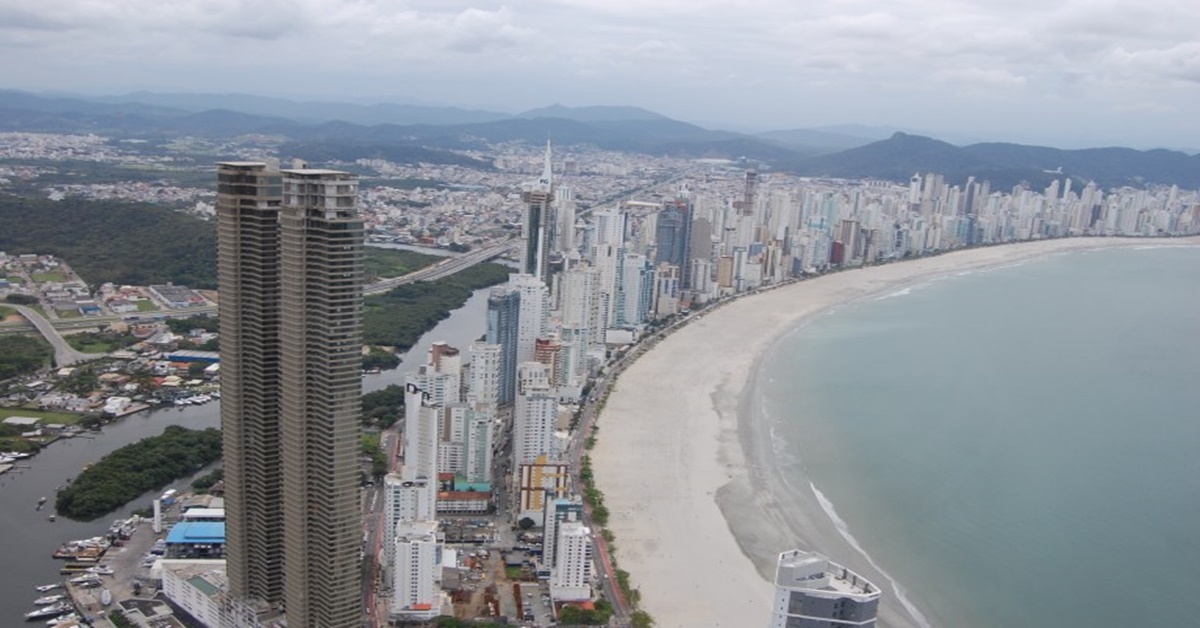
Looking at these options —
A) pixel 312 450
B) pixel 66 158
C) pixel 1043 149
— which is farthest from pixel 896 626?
pixel 1043 149

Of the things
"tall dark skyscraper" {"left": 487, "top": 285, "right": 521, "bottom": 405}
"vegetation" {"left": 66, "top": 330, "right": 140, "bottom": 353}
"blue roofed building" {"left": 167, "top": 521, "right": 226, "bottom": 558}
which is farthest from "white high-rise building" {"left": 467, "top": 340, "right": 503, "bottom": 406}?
"vegetation" {"left": 66, "top": 330, "right": 140, "bottom": 353}

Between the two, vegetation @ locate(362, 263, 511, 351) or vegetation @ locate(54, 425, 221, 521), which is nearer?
vegetation @ locate(54, 425, 221, 521)

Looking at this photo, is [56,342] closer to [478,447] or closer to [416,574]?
[478,447]

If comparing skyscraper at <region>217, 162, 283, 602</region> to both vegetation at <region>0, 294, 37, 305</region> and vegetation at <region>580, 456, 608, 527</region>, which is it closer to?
vegetation at <region>580, 456, 608, 527</region>

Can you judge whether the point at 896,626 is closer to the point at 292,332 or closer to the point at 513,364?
the point at 292,332

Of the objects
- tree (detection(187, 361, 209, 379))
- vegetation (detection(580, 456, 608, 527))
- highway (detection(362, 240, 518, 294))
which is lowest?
tree (detection(187, 361, 209, 379))

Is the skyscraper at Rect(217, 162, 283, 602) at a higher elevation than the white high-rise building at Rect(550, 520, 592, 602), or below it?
higher
